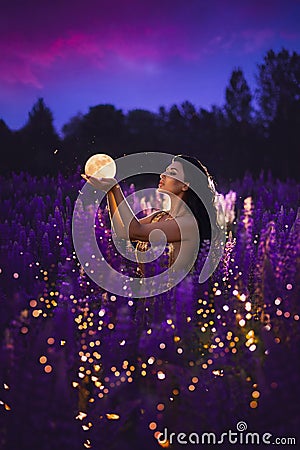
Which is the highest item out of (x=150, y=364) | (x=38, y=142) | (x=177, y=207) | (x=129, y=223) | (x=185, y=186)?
(x=38, y=142)

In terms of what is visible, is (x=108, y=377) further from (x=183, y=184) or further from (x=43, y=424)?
(x=183, y=184)

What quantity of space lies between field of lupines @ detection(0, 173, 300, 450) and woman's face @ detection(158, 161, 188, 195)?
0.66 metres

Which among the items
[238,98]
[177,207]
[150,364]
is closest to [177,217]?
[177,207]

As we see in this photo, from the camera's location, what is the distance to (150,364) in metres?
2.09

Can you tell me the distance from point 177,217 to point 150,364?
1.06 meters

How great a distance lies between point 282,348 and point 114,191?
3.71ft

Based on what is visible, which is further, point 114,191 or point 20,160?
point 20,160

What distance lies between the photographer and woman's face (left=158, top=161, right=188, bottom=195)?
3045 mm

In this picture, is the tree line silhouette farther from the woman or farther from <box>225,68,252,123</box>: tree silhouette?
the woman

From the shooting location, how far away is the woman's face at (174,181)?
9.99 feet

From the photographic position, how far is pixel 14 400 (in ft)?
5.85

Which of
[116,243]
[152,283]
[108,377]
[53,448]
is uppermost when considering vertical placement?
[116,243]

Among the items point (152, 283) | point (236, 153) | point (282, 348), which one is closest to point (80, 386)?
point (152, 283)

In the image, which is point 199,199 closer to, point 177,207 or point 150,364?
point 177,207
